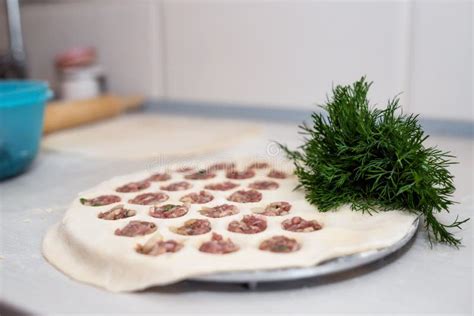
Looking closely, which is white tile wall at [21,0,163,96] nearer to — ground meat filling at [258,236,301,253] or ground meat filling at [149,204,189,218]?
ground meat filling at [149,204,189,218]

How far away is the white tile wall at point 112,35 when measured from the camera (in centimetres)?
163

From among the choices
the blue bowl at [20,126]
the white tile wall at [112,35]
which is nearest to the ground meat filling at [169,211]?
the blue bowl at [20,126]

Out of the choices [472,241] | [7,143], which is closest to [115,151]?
[7,143]

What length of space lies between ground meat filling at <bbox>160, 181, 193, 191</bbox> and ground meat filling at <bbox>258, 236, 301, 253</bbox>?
0.84ft

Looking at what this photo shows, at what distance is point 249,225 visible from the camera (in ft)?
2.20

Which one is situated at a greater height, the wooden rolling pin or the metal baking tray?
the wooden rolling pin

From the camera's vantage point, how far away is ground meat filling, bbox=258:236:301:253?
0.60m

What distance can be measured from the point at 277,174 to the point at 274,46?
23.5 inches

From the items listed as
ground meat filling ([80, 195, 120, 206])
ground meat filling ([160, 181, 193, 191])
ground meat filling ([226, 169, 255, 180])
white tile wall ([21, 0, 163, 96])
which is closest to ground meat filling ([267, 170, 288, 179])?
ground meat filling ([226, 169, 255, 180])

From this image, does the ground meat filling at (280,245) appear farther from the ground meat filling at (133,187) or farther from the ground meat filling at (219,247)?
the ground meat filling at (133,187)

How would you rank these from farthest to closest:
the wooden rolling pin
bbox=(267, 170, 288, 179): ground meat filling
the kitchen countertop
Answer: the wooden rolling pin < bbox=(267, 170, 288, 179): ground meat filling < the kitchen countertop

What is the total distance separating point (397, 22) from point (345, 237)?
2.42 ft

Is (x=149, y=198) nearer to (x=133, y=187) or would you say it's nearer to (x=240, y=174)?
(x=133, y=187)

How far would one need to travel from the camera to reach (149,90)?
167cm
